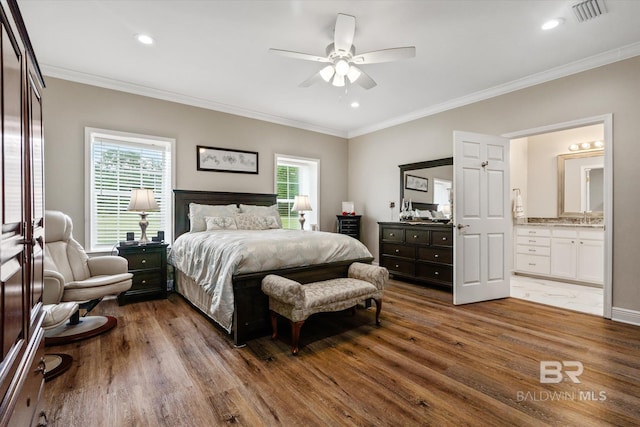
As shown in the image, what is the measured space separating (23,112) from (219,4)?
1.88m

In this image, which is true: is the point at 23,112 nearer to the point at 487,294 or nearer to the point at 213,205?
the point at 213,205

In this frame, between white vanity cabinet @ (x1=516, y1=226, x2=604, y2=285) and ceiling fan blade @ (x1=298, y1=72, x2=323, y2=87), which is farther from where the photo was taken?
white vanity cabinet @ (x1=516, y1=226, x2=604, y2=285)

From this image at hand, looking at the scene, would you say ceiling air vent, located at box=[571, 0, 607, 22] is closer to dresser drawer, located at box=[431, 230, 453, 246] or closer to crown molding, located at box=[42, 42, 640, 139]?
crown molding, located at box=[42, 42, 640, 139]

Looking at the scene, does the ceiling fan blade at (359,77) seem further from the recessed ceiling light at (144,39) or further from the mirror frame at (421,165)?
the mirror frame at (421,165)

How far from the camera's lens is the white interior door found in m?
3.69

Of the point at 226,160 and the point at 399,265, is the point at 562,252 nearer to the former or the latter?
the point at 399,265

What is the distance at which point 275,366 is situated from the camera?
2.19 m

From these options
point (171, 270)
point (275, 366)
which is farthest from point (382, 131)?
point (275, 366)

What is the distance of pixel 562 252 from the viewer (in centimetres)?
472

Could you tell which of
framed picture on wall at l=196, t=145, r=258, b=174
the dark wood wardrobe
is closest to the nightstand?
framed picture on wall at l=196, t=145, r=258, b=174

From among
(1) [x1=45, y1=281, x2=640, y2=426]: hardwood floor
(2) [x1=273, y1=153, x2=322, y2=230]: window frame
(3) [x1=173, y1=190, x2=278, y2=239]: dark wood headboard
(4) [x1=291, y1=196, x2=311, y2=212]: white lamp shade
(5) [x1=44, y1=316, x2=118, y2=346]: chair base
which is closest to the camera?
(1) [x1=45, y1=281, x2=640, y2=426]: hardwood floor

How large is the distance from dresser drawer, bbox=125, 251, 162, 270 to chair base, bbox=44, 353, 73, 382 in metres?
1.44

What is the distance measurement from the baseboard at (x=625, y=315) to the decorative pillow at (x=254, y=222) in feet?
13.6

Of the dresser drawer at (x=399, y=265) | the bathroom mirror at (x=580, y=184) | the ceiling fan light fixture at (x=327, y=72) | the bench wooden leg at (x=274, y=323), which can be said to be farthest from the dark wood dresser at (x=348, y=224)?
the bathroom mirror at (x=580, y=184)
